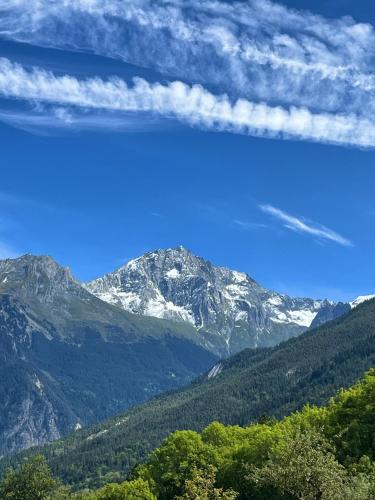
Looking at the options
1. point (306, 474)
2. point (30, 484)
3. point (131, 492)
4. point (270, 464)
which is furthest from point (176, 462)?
point (306, 474)

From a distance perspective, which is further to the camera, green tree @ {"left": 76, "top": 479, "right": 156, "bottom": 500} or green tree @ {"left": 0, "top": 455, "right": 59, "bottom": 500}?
green tree @ {"left": 0, "top": 455, "right": 59, "bottom": 500}

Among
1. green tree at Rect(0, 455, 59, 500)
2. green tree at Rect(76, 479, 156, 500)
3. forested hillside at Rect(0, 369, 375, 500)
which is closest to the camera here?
forested hillside at Rect(0, 369, 375, 500)

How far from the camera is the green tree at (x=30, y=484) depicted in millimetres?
154875

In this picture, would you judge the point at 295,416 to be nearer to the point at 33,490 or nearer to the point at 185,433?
the point at 185,433

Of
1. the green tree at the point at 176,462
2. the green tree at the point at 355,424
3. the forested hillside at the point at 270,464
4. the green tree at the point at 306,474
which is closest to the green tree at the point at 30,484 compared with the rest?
the forested hillside at the point at 270,464

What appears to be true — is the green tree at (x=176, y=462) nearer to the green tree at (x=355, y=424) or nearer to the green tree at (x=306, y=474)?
the green tree at (x=355, y=424)

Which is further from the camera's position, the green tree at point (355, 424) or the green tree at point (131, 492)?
the green tree at point (131, 492)

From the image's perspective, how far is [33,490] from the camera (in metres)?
156

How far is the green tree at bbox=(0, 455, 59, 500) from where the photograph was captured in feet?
508

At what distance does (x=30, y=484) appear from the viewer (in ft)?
511

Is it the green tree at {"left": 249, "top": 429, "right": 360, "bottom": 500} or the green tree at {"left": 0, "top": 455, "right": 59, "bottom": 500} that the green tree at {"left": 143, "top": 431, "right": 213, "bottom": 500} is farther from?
the green tree at {"left": 249, "top": 429, "right": 360, "bottom": 500}

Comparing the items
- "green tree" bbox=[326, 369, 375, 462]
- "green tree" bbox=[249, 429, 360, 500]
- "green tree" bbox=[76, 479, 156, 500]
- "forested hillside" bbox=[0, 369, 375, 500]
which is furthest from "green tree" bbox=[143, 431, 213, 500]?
"green tree" bbox=[249, 429, 360, 500]

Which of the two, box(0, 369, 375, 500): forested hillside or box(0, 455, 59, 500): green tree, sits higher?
box(0, 455, 59, 500): green tree

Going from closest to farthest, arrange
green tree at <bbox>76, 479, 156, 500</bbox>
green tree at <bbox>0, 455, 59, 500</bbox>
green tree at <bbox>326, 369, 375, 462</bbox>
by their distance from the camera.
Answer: green tree at <bbox>326, 369, 375, 462</bbox>, green tree at <bbox>76, 479, 156, 500</bbox>, green tree at <bbox>0, 455, 59, 500</bbox>
